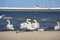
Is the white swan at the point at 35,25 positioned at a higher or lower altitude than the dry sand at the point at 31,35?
higher

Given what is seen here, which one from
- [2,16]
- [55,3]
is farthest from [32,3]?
[2,16]

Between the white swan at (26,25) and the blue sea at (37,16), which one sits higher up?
the blue sea at (37,16)

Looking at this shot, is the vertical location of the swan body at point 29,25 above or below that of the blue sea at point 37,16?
below

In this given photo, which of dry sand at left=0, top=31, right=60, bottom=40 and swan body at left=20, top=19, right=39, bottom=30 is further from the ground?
swan body at left=20, top=19, right=39, bottom=30

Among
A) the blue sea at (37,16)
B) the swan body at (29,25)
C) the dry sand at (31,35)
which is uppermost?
the blue sea at (37,16)

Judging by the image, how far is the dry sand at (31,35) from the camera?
1.52m

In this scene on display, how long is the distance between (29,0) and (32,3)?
0.15ft

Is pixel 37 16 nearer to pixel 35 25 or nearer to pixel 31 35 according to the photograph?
pixel 35 25

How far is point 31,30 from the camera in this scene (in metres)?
1.57

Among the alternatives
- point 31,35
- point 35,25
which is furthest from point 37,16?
point 31,35

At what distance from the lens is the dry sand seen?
1.52 meters

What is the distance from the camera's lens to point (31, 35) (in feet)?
5.05

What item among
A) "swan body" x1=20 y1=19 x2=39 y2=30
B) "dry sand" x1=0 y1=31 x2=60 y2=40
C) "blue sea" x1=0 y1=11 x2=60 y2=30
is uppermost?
"blue sea" x1=0 y1=11 x2=60 y2=30

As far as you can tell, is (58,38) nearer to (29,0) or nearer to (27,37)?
(27,37)
